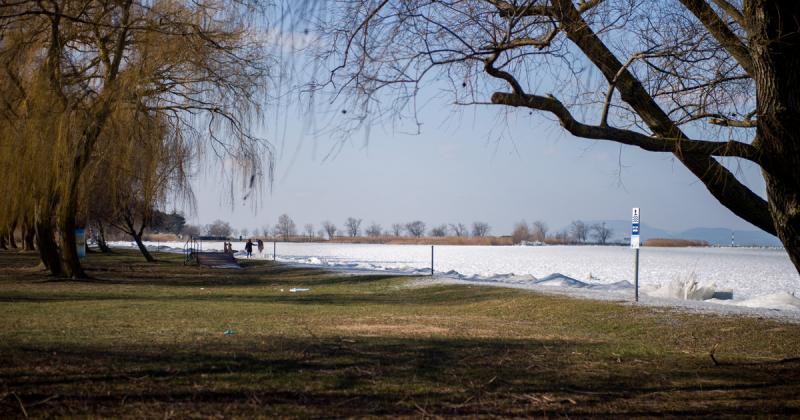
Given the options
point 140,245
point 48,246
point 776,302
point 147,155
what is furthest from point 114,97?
point 140,245

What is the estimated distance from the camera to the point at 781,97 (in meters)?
6.03

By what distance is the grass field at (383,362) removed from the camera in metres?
5.48

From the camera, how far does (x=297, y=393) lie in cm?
575

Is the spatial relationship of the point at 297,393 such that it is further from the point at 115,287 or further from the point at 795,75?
the point at 115,287

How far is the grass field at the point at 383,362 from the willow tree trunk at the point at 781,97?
172 centimetres

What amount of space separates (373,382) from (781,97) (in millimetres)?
4112

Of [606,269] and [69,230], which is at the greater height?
[69,230]

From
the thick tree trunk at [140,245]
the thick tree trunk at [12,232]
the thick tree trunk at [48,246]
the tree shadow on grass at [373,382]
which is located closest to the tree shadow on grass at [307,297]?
the thick tree trunk at [48,246]

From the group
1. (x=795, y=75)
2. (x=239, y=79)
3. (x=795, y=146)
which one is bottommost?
(x=795, y=146)

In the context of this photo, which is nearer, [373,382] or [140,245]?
[373,382]

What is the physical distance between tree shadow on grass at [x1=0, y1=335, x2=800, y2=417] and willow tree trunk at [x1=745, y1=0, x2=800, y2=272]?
172cm

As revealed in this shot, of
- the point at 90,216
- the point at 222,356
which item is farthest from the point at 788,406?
the point at 90,216

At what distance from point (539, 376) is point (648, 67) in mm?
3132

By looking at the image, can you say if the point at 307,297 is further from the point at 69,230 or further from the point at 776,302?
the point at 776,302
